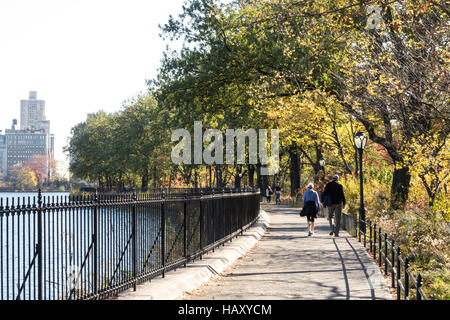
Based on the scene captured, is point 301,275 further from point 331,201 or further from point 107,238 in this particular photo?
point 331,201

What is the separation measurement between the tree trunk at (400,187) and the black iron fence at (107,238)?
1076 cm

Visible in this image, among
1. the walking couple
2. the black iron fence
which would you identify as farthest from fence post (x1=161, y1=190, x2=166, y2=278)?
the walking couple

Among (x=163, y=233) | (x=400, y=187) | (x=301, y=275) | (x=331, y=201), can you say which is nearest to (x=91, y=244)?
(x=163, y=233)

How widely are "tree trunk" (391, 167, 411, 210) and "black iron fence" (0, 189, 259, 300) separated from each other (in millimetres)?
10757

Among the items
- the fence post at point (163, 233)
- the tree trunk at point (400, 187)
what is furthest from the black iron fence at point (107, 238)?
the tree trunk at point (400, 187)

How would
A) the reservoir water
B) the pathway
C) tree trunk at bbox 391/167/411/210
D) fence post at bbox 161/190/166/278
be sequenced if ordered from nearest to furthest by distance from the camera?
the reservoir water → the pathway → fence post at bbox 161/190/166/278 → tree trunk at bbox 391/167/411/210

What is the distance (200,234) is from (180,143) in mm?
46431

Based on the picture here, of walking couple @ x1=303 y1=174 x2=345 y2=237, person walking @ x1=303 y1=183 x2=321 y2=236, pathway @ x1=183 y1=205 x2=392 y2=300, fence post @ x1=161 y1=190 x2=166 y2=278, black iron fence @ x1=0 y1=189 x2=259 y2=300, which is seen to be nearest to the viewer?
black iron fence @ x1=0 y1=189 x2=259 y2=300

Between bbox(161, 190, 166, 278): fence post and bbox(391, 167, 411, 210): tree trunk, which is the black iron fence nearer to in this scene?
bbox(161, 190, 166, 278): fence post

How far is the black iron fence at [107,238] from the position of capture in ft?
25.3

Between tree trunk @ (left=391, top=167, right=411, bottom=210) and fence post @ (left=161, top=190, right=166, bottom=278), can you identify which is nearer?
fence post @ (left=161, top=190, right=166, bottom=278)

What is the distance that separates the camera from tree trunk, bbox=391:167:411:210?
976 inches

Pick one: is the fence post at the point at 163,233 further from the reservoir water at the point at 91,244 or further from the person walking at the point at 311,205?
the person walking at the point at 311,205
